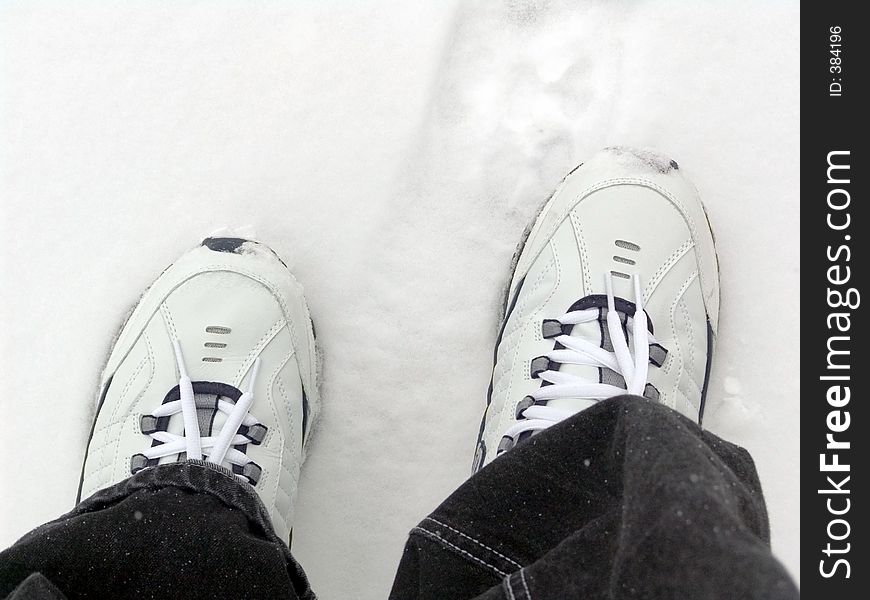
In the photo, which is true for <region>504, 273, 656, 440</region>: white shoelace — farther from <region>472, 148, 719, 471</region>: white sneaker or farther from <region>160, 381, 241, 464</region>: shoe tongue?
<region>160, 381, 241, 464</region>: shoe tongue

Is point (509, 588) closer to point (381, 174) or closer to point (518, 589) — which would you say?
point (518, 589)

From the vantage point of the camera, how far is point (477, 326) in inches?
38.9

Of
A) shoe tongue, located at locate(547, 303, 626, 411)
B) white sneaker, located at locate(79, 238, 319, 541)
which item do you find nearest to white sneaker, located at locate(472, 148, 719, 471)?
shoe tongue, located at locate(547, 303, 626, 411)

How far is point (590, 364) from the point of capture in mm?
876

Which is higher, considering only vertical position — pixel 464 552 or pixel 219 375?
pixel 219 375

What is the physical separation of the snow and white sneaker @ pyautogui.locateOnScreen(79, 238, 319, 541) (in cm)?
5

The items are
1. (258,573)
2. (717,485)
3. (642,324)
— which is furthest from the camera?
(642,324)

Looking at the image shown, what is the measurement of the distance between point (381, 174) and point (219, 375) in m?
0.35

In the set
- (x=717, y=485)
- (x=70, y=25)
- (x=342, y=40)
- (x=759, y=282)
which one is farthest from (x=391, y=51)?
(x=717, y=485)

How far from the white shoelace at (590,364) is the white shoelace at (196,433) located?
1.09ft

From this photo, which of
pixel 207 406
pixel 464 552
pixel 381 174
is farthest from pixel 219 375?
pixel 464 552
